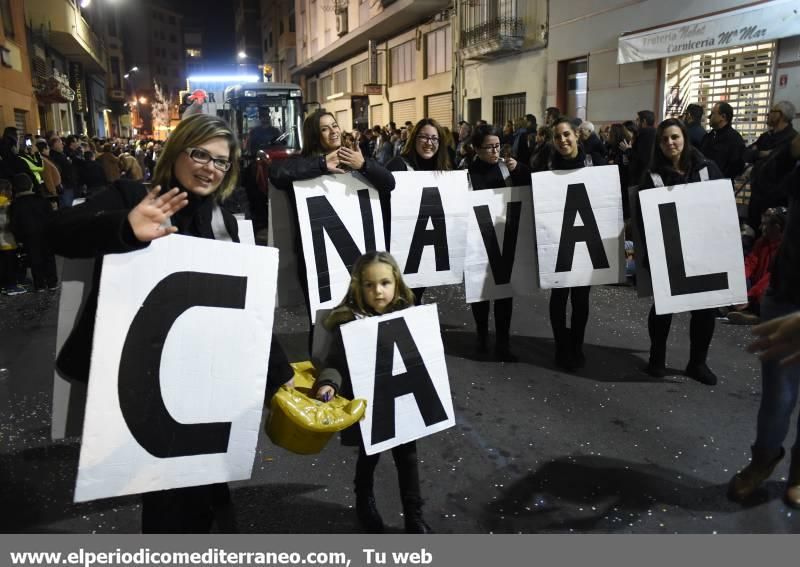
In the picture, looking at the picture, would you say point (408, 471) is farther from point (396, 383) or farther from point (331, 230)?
point (331, 230)

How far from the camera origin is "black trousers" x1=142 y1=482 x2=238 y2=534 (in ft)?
7.52

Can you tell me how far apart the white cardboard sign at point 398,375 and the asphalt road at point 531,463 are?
2.00 feet

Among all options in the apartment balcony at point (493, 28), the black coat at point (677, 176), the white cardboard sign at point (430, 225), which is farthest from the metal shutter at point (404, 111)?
the black coat at point (677, 176)

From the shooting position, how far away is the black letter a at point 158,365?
6.94 feet

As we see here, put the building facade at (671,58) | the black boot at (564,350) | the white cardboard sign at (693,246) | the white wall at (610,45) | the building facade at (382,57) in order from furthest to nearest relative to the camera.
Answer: the building facade at (382,57), the white wall at (610,45), the building facade at (671,58), the black boot at (564,350), the white cardboard sign at (693,246)

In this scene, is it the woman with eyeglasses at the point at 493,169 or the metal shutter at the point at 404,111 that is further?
the metal shutter at the point at 404,111

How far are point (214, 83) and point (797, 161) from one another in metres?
24.0

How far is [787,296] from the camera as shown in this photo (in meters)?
3.11

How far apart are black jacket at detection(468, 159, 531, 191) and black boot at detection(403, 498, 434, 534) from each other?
2.92 metres

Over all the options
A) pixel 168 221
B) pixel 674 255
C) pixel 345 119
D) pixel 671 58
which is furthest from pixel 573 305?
pixel 345 119

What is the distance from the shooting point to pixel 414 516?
9.59 ft

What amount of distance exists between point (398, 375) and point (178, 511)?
106cm

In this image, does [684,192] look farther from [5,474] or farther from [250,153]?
[250,153]

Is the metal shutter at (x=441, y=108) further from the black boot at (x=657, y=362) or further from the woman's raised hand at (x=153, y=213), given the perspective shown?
the woman's raised hand at (x=153, y=213)
